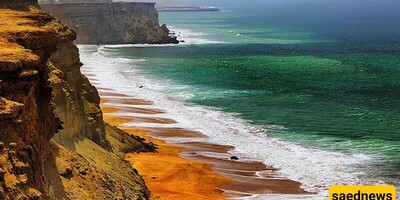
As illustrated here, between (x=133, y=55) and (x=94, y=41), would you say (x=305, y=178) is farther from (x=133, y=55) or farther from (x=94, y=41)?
(x=94, y=41)

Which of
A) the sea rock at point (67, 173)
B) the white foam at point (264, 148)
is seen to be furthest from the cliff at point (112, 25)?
the sea rock at point (67, 173)

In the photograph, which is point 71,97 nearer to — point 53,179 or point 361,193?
point 53,179

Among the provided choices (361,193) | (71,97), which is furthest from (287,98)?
(361,193)

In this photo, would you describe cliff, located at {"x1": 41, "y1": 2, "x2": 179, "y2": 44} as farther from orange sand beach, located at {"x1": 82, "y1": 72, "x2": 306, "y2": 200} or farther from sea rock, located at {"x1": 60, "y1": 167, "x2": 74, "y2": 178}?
sea rock, located at {"x1": 60, "y1": 167, "x2": 74, "y2": 178}

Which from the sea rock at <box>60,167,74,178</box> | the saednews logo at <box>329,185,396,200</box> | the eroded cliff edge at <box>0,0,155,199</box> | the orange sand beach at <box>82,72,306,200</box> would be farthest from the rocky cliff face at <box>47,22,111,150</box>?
the saednews logo at <box>329,185,396,200</box>

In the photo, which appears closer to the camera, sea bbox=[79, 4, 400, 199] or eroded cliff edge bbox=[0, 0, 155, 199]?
eroded cliff edge bbox=[0, 0, 155, 199]

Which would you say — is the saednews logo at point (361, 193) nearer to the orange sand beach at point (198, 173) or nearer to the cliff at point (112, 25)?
the orange sand beach at point (198, 173)
